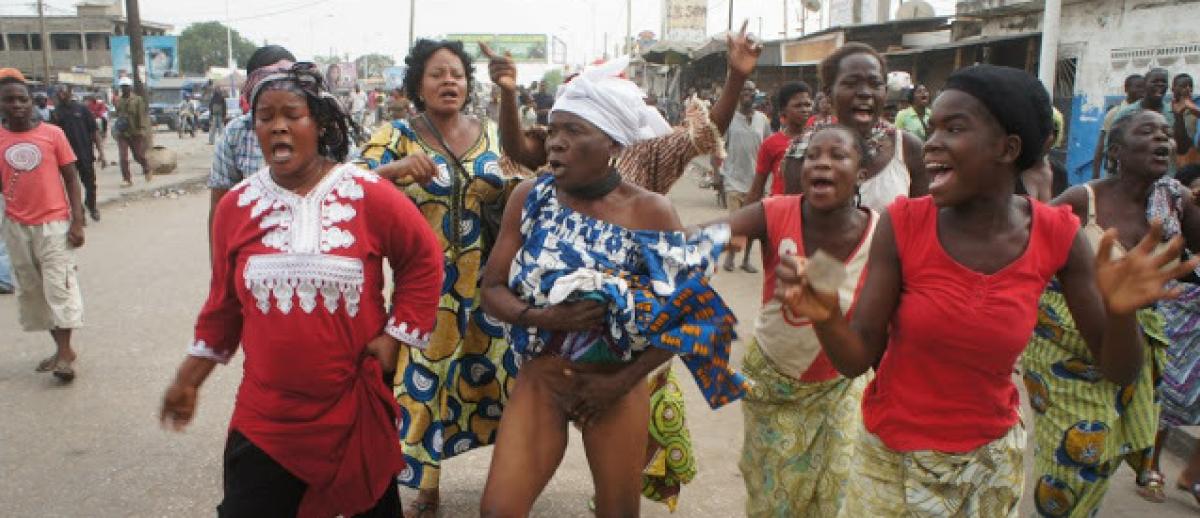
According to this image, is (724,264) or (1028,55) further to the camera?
(1028,55)

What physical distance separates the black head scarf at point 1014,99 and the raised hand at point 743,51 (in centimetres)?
130

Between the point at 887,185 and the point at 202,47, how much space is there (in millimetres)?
110934

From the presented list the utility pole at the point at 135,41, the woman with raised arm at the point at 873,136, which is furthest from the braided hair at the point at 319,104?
the utility pole at the point at 135,41

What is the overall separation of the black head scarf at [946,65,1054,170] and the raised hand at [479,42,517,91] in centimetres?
211

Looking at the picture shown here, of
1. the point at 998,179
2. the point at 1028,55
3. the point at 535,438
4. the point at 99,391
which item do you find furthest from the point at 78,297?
the point at 1028,55

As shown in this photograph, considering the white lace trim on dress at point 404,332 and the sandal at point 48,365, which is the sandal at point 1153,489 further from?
the sandal at point 48,365

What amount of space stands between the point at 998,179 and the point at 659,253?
3.20ft

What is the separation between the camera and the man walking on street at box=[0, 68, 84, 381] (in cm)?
600

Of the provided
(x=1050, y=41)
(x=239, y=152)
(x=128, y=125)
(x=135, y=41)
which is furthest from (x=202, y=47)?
(x=239, y=152)

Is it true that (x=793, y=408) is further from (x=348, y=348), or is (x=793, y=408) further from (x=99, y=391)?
(x=99, y=391)

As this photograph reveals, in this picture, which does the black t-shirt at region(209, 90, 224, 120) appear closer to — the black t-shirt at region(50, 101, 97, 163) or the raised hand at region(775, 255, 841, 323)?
the black t-shirt at region(50, 101, 97, 163)

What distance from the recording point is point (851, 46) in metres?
4.49

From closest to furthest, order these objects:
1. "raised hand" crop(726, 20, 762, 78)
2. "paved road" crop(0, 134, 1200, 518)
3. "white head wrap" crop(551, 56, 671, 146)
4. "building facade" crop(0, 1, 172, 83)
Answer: "white head wrap" crop(551, 56, 671, 146) < "raised hand" crop(726, 20, 762, 78) < "paved road" crop(0, 134, 1200, 518) < "building facade" crop(0, 1, 172, 83)

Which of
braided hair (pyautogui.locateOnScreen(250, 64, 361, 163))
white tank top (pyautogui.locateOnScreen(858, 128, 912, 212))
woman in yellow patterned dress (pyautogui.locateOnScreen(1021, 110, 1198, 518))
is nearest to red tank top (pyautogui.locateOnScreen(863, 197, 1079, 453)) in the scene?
woman in yellow patterned dress (pyautogui.locateOnScreen(1021, 110, 1198, 518))
